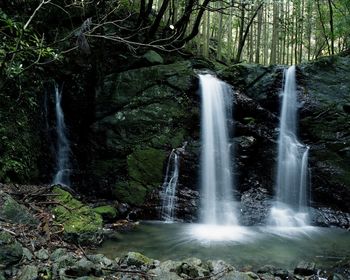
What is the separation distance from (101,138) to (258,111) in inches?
173

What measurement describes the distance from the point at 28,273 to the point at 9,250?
37 cm

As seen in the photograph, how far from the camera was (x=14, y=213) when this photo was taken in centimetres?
533

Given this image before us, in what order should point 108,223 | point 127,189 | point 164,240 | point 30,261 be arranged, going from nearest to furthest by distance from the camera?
point 30,261, point 164,240, point 108,223, point 127,189

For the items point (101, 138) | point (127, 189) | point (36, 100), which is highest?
point (36, 100)

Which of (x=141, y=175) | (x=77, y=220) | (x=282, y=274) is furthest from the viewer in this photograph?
(x=141, y=175)

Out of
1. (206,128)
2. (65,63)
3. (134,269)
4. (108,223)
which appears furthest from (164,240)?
(65,63)

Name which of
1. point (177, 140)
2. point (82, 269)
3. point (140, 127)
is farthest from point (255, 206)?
point (82, 269)

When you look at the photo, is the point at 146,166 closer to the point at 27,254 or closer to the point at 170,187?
the point at 170,187

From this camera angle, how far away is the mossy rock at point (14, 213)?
5242 mm

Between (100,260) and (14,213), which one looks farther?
(14,213)

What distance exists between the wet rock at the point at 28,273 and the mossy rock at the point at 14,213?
4.70 ft

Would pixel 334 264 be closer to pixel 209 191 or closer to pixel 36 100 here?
pixel 209 191

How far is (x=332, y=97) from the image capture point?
973 cm

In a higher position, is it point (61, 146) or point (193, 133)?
point (193, 133)
